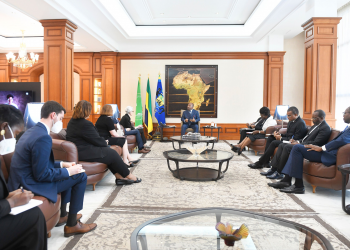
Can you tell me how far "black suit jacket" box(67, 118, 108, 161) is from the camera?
145 inches

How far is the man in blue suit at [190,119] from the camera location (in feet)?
29.5

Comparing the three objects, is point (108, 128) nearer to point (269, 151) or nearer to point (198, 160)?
point (198, 160)

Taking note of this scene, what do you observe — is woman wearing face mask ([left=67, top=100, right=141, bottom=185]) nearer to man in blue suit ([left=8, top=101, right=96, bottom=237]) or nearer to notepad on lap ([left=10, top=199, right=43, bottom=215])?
man in blue suit ([left=8, top=101, right=96, bottom=237])

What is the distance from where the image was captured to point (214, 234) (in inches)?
73.5

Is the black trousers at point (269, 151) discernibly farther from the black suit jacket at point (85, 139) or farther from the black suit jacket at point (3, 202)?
the black suit jacket at point (3, 202)

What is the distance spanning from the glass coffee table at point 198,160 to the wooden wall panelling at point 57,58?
319 cm

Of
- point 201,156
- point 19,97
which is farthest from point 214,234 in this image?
point 19,97

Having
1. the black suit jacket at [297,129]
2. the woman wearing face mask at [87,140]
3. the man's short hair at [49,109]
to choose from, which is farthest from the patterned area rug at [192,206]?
the man's short hair at [49,109]

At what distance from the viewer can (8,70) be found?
34.5 ft

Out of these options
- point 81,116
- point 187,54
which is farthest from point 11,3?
point 187,54

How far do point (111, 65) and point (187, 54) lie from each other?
281 centimetres

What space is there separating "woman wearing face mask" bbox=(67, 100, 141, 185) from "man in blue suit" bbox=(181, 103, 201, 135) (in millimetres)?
5160

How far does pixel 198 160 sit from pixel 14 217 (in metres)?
2.84

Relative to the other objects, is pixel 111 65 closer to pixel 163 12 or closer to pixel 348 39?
pixel 163 12
